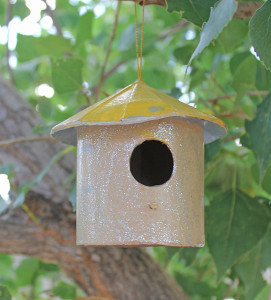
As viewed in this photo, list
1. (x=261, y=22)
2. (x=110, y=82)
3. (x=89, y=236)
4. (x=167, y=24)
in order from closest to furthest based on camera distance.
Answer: (x=261, y=22)
(x=89, y=236)
(x=167, y=24)
(x=110, y=82)

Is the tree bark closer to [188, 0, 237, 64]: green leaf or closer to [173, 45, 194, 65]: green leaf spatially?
[173, 45, 194, 65]: green leaf

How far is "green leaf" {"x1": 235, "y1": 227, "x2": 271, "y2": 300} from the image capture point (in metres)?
1.18

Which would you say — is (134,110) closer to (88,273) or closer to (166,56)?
(88,273)

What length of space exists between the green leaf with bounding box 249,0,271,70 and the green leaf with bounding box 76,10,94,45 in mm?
703

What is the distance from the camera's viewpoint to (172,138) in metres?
0.85

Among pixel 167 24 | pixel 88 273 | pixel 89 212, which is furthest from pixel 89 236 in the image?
pixel 167 24

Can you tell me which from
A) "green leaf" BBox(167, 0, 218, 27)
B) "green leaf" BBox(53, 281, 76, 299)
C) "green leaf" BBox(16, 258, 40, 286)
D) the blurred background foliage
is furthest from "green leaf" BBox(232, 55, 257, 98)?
"green leaf" BBox(16, 258, 40, 286)

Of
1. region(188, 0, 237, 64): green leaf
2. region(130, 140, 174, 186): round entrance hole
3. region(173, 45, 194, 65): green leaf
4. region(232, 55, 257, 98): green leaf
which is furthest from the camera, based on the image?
region(173, 45, 194, 65): green leaf

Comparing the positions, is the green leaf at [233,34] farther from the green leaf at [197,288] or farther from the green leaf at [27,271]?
the green leaf at [27,271]

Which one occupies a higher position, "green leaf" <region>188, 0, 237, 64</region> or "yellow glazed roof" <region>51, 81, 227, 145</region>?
"green leaf" <region>188, 0, 237, 64</region>

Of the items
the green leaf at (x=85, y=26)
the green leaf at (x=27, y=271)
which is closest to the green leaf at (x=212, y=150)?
the green leaf at (x=85, y=26)

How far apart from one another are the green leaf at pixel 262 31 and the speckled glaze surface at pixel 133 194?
0.63ft

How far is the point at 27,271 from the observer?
1.60 m

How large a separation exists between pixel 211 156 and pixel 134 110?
0.36 metres
